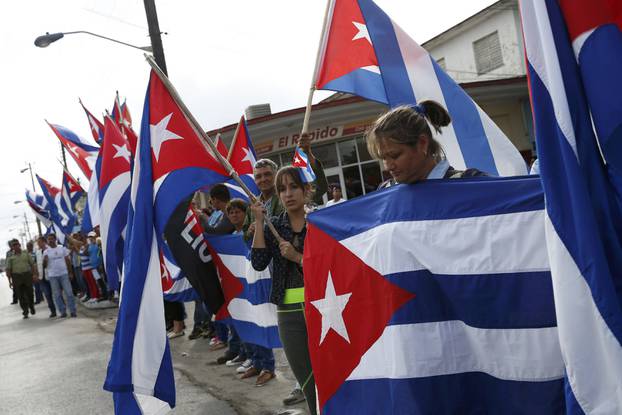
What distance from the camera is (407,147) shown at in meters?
2.74

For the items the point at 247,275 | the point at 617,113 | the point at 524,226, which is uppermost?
the point at 617,113

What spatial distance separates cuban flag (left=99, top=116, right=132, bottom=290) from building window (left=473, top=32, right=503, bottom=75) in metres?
24.6

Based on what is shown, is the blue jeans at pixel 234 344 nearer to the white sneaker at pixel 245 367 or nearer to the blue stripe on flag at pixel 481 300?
the white sneaker at pixel 245 367

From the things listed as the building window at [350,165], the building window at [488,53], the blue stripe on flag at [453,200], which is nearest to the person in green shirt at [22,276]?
the building window at [350,165]

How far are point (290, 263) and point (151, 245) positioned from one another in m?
1.10

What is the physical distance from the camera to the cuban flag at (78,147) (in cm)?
1185

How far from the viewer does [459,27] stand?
98.9 feet

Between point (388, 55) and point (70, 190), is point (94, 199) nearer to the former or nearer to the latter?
point (388, 55)

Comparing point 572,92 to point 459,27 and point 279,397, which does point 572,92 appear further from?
point 459,27

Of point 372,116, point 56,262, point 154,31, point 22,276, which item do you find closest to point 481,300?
point 154,31

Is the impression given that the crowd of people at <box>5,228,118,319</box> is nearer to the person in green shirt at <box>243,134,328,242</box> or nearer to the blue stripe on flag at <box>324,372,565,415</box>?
the person in green shirt at <box>243,134,328,242</box>

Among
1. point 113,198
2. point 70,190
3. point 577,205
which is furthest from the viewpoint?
point 70,190

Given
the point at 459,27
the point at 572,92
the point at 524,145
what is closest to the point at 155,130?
the point at 572,92

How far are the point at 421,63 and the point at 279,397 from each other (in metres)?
2.94
